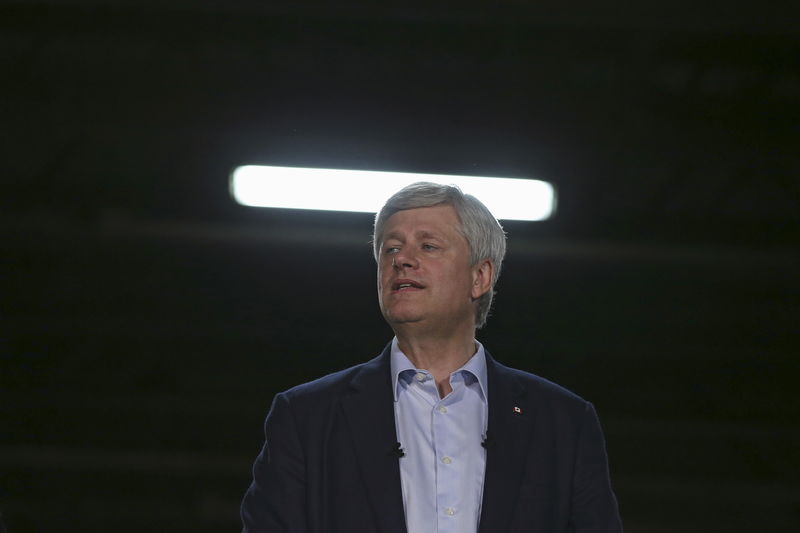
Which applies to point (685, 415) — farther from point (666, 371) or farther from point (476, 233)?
point (476, 233)

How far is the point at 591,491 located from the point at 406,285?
0.57 metres

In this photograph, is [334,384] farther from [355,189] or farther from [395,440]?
[355,189]

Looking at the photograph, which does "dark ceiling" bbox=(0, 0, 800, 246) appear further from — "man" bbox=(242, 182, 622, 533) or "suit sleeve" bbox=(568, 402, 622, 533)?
"suit sleeve" bbox=(568, 402, 622, 533)

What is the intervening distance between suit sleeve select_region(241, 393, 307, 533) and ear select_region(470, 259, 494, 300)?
0.50 meters

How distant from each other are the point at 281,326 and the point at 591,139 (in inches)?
153

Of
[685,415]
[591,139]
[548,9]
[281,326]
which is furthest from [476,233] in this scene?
[685,415]

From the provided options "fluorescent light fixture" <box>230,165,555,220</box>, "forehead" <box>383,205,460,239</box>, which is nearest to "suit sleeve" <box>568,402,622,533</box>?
"forehead" <box>383,205,460,239</box>

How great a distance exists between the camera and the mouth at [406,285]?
2354mm

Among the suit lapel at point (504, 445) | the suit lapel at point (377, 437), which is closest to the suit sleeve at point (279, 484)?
the suit lapel at point (377, 437)

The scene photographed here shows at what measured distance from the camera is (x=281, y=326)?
945 centimetres

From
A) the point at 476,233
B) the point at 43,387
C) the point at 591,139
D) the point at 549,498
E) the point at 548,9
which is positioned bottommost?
the point at 43,387

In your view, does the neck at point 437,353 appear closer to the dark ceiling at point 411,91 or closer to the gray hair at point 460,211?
the gray hair at point 460,211

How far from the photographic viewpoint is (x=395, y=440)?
87.6 inches

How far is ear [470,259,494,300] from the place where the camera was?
2477 mm
